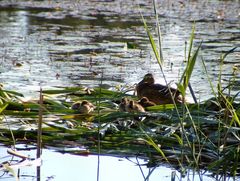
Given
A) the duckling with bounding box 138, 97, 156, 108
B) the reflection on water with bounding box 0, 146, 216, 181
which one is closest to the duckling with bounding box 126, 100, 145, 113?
the duckling with bounding box 138, 97, 156, 108

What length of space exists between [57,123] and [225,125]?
155 centimetres

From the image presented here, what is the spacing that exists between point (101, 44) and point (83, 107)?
6444mm

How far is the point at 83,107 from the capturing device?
21.1ft

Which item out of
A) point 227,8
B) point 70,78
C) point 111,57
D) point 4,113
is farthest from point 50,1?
point 4,113

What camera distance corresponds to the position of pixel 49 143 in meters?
5.84

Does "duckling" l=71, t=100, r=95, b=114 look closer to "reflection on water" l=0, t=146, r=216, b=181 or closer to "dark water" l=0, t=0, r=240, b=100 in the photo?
"dark water" l=0, t=0, r=240, b=100

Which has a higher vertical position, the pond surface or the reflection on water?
the pond surface

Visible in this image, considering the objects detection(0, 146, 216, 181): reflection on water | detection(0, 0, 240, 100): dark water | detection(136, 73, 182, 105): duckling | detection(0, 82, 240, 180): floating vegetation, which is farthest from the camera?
detection(0, 0, 240, 100): dark water

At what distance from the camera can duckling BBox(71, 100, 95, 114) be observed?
21.0 feet

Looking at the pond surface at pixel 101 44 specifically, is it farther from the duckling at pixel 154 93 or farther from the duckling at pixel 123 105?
the duckling at pixel 123 105

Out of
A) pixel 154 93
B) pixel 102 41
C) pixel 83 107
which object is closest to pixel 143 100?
pixel 154 93

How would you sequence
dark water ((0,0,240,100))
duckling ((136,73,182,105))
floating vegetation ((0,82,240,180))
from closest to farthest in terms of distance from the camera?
floating vegetation ((0,82,240,180)) → duckling ((136,73,182,105)) → dark water ((0,0,240,100))

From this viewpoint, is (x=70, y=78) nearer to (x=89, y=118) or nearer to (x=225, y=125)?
(x=89, y=118)

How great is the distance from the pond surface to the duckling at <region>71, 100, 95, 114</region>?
0.70 meters
